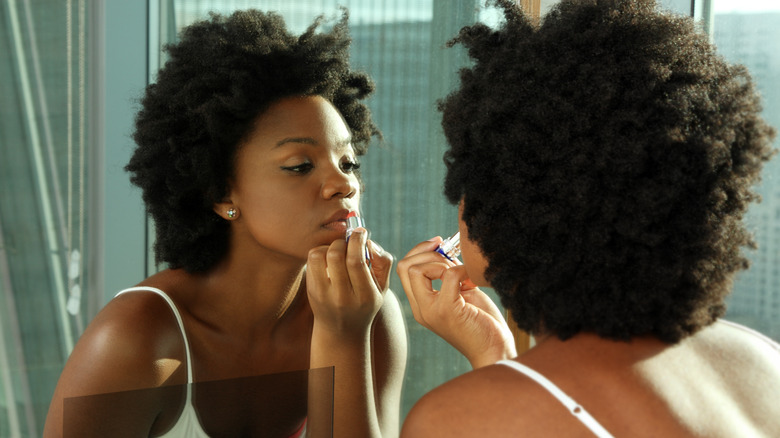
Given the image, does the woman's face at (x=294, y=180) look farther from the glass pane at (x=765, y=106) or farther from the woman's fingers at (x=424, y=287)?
the glass pane at (x=765, y=106)

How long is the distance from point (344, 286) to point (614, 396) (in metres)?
0.54

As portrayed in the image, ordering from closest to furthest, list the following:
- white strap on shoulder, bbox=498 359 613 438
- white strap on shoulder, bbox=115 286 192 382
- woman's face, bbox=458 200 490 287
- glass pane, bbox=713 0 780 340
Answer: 1. white strap on shoulder, bbox=498 359 613 438
2. woman's face, bbox=458 200 490 287
3. white strap on shoulder, bbox=115 286 192 382
4. glass pane, bbox=713 0 780 340

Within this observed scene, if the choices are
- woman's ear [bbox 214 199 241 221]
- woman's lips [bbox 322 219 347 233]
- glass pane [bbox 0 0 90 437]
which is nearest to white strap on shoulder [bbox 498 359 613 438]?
woman's lips [bbox 322 219 347 233]

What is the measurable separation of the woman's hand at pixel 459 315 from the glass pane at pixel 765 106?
0.90 metres

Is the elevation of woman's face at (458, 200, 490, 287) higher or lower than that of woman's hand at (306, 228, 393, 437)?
higher

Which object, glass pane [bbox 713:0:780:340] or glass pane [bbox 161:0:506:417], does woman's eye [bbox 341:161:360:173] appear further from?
glass pane [bbox 713:0:780:340]

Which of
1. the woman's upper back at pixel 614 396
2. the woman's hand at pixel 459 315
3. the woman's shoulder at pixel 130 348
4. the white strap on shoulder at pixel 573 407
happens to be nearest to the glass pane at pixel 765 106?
the woman's hand at pixel 459 315

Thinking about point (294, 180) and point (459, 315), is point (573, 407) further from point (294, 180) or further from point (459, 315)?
point (294, 180)

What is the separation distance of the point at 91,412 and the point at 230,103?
22.0 inches

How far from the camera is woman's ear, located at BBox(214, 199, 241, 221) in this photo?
1.24 m

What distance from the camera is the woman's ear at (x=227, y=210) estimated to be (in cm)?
124

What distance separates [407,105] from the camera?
1870 mm

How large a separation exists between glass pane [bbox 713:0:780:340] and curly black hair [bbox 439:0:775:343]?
0.99 meters

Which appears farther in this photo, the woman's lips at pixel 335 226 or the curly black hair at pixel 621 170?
the woman's lips at pixel 335 226
